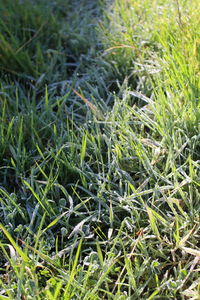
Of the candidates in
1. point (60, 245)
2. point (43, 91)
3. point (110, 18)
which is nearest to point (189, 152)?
point (60, 245)

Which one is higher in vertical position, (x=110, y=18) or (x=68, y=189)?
(x=110, y=18)

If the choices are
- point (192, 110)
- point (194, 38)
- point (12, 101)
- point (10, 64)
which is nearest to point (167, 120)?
point (192, 110)

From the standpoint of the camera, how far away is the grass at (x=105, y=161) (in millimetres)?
1256

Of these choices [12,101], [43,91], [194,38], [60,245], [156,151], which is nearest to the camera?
[60,245]

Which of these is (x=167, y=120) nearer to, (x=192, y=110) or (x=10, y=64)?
(x=192, y=110)

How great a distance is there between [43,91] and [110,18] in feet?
1.76

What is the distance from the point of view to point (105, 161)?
1.60m

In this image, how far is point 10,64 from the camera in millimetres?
2057

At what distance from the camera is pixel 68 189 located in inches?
61.0

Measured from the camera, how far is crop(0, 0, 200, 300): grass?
1256 millimetres

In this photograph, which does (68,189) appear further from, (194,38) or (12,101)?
(194,38)

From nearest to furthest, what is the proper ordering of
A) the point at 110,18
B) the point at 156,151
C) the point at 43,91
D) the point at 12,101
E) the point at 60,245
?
the point at 60,245 → the point at 156,151 → the point at 12,101 → the point at 43,91 → the point at 110,18

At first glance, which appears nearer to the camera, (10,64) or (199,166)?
(199,166)

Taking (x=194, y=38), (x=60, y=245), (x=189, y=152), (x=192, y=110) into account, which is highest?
(x=194, y=38)
